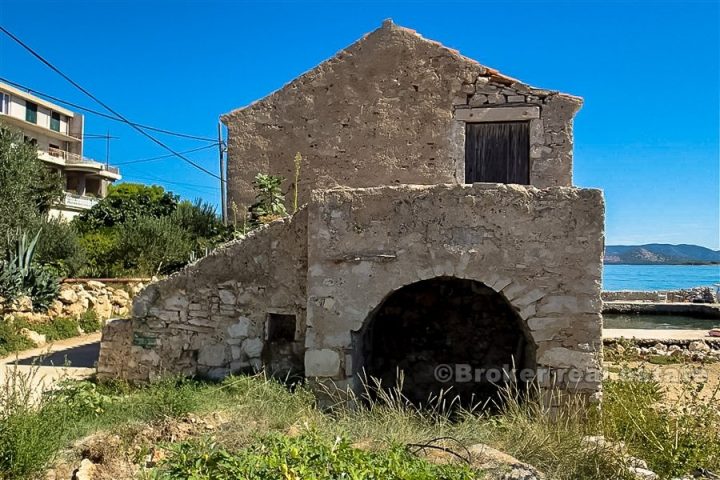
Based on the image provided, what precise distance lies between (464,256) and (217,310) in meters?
3.16

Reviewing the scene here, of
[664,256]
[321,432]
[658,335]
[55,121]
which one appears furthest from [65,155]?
[664,256]

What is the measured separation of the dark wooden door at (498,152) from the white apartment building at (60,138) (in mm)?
28432

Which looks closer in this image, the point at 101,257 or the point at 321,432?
the point at 321,432

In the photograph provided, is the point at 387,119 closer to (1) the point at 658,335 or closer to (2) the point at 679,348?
(2) the point at 679,348

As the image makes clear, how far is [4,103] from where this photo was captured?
3538cm

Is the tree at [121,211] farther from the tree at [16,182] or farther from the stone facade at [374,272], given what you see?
the stone facade at [374,272]

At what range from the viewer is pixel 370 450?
4480mm

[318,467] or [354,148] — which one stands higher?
[354,148]

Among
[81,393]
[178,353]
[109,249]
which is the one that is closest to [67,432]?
[81,393]

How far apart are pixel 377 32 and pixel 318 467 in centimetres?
821

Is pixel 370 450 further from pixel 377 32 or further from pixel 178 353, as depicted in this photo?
pixel 377 32

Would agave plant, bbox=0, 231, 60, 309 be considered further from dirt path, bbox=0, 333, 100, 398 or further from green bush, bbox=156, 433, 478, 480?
green bush, bbox=156, 433, 478, 480

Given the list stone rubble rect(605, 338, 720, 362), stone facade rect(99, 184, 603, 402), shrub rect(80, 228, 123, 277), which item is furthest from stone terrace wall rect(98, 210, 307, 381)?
shrub rect(80, 228, 123, 277)

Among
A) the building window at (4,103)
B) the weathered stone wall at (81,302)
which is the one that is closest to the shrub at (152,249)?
the weathered stone wall at (81,302)
